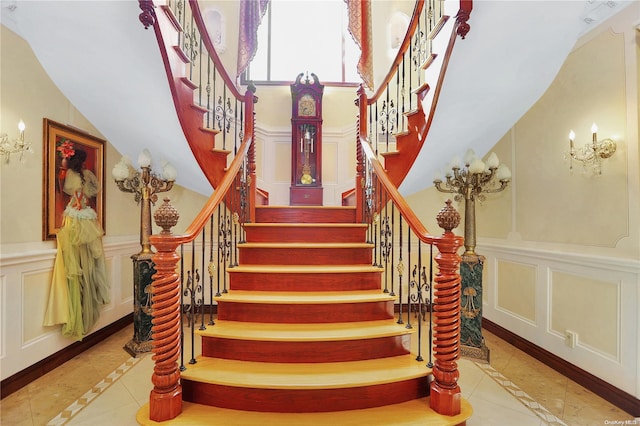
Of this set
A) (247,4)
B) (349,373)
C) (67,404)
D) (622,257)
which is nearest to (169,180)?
(67,404)

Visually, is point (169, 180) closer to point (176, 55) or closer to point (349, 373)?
point (176, 55)

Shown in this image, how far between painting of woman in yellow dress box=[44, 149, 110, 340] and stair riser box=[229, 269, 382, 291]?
1.47 m

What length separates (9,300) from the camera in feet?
7.18

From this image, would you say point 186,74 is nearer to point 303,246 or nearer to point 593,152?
point 303,246

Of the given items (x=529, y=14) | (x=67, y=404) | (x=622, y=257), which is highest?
(x=529, y=14)

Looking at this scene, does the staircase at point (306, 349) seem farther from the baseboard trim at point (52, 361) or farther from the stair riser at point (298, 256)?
the baseboard trim at point (52, 361)

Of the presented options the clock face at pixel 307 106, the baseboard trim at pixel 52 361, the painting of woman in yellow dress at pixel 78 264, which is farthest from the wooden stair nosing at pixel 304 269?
the clock face at pixel 307 106

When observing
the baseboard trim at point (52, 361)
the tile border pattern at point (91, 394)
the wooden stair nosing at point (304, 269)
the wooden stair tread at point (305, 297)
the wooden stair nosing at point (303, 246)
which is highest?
the wooden stair nosing at point (303, 246)

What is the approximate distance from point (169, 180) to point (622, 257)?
362cm

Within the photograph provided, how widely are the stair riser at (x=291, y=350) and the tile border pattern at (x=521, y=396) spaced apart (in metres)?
1.14

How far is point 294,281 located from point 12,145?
2.22 m

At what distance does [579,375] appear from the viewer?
2.36m

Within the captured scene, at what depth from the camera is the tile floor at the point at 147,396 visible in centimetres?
194

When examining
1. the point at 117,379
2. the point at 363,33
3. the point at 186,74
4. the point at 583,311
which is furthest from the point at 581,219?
the point at 117,379
